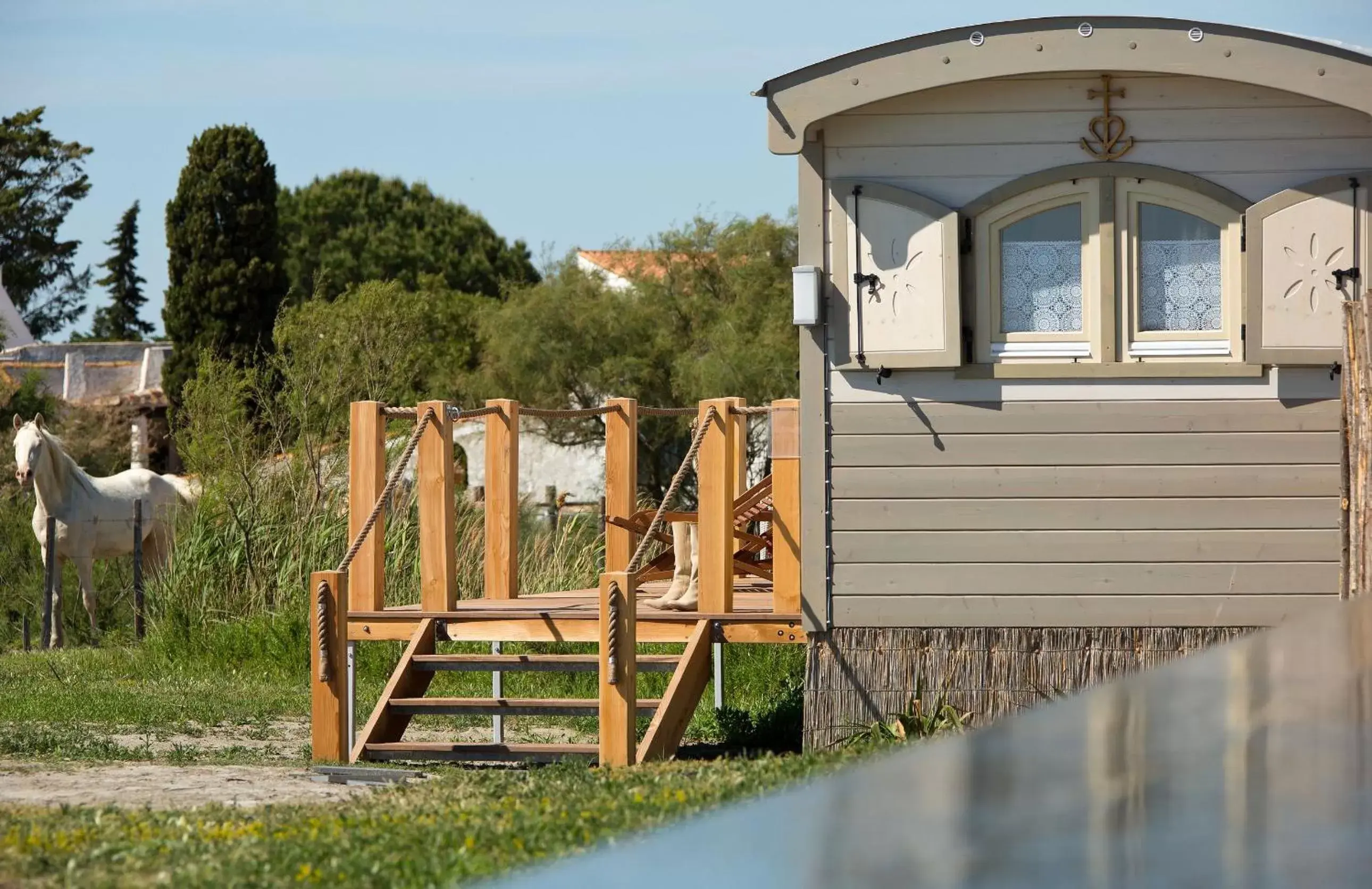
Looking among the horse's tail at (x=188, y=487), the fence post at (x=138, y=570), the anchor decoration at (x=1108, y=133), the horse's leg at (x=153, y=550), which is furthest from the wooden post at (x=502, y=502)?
the horse's leg at (x=153, y=550)

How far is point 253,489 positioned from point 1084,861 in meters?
14.5

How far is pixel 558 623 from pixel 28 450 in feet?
29.5

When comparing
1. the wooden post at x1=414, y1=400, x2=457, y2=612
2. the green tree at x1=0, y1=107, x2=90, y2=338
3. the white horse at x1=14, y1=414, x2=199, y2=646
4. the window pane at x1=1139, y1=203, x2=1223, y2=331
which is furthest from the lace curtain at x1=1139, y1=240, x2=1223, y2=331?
the green tree at x1=0, y1=107, x2=90, y2=338

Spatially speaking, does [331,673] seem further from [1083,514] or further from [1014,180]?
[1014,180]

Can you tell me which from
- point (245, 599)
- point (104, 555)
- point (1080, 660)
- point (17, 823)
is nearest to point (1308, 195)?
point (1080, 660)

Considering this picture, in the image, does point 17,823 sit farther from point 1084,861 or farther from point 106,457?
point 106,457

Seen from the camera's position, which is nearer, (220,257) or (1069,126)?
(1069,126)

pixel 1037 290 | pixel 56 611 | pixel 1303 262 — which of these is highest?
pixel 1303 262

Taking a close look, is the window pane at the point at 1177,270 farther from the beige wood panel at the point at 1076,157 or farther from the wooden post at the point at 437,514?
the wooden post at the point at 437,514

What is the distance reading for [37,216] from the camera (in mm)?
50250

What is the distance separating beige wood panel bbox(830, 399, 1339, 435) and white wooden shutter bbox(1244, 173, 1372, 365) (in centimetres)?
30

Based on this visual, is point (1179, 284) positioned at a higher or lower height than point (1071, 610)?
higher

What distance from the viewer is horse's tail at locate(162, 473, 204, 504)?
55.8 feet

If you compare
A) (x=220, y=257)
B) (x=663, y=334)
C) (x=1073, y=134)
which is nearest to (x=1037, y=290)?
(x=1073, y=134)
